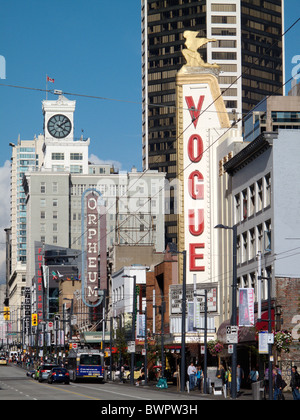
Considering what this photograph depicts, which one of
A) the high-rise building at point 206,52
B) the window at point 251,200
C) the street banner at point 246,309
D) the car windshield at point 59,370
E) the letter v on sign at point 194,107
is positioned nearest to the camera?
the street banner at point 246,309

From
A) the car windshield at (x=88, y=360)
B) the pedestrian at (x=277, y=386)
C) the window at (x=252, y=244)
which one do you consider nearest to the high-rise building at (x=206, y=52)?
the car windshield at (x=88, y=360)

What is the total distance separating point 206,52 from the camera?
16975cm

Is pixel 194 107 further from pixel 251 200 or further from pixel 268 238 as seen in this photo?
pixel 268 238

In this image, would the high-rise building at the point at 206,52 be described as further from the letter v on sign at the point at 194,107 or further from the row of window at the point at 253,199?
the row of window at the point at 253,199

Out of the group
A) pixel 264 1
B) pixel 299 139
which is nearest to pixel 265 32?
pixel 264 1

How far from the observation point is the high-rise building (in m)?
170

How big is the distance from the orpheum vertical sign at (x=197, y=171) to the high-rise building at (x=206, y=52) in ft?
300

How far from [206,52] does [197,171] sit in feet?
323

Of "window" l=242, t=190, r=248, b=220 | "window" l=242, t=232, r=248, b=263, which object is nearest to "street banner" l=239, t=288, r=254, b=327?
"window" l=242, t=232, r=248, b=263

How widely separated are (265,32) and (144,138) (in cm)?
3187

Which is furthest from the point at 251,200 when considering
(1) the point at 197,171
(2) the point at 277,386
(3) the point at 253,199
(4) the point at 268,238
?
(2) the point at 277,386

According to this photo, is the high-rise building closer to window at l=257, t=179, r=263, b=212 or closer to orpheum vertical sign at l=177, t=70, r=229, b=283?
orpheum vertical sign at l=177, t=70, r=229, b=283

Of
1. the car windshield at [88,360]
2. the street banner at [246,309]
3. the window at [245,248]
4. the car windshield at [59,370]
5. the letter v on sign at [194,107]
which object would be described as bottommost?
the car windshield at [59,370]

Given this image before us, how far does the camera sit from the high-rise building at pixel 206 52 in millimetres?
169500
